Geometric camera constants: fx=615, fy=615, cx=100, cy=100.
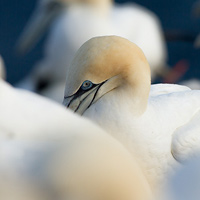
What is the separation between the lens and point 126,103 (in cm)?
323

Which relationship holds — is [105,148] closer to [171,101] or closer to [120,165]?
[120,165]

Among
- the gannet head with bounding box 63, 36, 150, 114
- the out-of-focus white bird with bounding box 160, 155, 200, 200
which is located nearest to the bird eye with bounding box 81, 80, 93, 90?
the gannet head with bounding box 63, 36, 150, 114

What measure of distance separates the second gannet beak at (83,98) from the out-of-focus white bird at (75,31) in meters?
4.59

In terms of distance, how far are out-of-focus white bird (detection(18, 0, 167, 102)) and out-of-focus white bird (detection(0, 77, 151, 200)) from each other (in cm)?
597

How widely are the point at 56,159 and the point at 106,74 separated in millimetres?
1464

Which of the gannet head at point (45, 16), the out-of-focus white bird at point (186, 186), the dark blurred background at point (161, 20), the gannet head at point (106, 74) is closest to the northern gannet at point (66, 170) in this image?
the out-of-focus white bird at point (186, 186)

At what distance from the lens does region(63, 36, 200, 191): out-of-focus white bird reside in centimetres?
315

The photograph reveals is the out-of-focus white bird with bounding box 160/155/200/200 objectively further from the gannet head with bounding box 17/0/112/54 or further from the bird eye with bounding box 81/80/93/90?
the gannet head with bounding box 17/0/112/54

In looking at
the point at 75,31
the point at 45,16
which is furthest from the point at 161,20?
the point at 75,31

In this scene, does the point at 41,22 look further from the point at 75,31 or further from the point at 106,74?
the point at 106,74

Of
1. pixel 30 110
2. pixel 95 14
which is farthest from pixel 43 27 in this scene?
pixel 30 110

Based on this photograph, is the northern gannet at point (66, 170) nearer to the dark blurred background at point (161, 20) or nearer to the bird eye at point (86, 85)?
the bird eye at point (86, 85)

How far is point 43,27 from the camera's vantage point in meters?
9.05

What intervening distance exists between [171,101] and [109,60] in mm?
506
